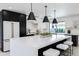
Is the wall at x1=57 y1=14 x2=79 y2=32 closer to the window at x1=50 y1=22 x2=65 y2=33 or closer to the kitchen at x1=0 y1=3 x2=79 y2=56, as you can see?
the kitchen at x1=0 y1=3 x2=79 y2=56

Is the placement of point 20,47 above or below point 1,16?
below

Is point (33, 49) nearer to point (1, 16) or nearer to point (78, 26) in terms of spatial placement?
point (1, 16)

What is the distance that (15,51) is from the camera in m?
3.06

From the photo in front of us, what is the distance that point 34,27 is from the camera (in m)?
8.12

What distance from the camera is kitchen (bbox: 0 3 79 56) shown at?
124 inches

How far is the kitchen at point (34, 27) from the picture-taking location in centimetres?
315

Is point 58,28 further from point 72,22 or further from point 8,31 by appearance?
point 8,31

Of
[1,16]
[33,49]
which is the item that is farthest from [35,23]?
[33,49]

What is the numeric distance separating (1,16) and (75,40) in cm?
522

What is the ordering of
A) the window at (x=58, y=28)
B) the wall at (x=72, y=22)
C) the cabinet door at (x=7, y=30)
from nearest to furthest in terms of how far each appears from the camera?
the cabinet door at (x=7, y=30), the wall at (x=72, y=22), the window at (x=58, y=28)

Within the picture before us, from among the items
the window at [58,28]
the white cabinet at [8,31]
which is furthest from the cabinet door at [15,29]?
the window at [58,28]

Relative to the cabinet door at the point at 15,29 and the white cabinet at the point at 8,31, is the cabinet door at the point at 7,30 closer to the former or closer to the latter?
Result: the white cabinet at the point at 8,31

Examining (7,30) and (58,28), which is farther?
(58,28)

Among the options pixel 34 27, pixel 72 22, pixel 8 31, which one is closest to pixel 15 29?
pixel 8 31
